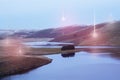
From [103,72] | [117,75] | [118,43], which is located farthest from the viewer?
[118,43]

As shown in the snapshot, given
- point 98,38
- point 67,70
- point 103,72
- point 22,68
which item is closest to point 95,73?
point 103,72

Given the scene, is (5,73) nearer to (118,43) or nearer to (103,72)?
(103,72)

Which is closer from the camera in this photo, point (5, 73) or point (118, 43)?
point (5, 73)

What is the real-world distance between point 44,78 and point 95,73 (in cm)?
918

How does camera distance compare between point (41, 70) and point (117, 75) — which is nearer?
point (117, 75)

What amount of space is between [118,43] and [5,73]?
109m

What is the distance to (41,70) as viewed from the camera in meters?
61.6

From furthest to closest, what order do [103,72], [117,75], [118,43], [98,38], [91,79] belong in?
[98,38] < [118,43] < [103,72] < [117,75] < [91,79]

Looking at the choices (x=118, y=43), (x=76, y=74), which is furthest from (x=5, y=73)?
(x=118, y=43)

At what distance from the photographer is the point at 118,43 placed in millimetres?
158125

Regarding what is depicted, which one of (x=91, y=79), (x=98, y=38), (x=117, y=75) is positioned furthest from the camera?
(x=98, y=38)

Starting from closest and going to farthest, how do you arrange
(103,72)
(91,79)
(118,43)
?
(91,79)
(103,72)
(118,43)

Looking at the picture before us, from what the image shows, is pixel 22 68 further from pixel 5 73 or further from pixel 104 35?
pixel 104 35

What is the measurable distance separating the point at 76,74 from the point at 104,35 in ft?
432
